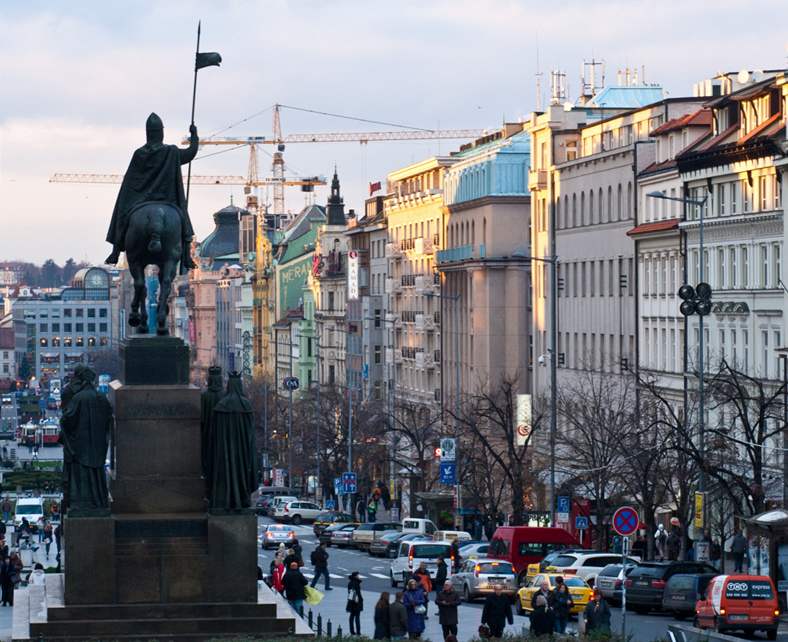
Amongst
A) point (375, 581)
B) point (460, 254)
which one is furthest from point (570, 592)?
point (460, 254)

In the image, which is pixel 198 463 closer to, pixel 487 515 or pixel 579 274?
pixel 487 515

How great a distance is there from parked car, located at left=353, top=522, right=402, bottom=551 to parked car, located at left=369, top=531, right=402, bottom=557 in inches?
29.3

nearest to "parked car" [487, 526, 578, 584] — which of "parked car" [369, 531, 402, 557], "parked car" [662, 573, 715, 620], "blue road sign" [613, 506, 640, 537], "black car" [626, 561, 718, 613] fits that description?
"black car" [626, 561, 718, 613]

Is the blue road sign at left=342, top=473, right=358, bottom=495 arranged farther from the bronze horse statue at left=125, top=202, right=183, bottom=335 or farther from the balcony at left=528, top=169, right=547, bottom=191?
the bronze horse statue at left=125, top=202, right=183, bottom=335

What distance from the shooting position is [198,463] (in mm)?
31594

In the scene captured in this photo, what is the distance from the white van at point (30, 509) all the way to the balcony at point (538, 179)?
26.1 metres

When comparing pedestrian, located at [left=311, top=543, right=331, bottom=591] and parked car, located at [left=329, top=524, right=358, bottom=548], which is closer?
pedestrian, located at [left=311, top=543, right=331, bottom=591]

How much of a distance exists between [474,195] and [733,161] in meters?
43.2

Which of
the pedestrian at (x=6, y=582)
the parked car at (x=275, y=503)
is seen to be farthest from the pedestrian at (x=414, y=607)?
the parked car at (x=275, y=503)

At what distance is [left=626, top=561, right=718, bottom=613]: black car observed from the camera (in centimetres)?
5759

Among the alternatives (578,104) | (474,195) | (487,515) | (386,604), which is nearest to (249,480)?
(386,604)

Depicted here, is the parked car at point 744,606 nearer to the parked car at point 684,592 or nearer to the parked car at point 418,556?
the parked car at point 684,592

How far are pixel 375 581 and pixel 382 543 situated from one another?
15.6m

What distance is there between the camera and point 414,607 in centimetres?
4684
